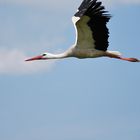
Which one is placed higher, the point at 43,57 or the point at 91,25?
the point at 91,25

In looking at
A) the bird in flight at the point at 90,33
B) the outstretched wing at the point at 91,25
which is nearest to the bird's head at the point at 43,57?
the bird in flight at the point at 90,33

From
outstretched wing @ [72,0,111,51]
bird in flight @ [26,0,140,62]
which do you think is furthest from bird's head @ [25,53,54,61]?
outstretched wing @ [72,0,111,51]

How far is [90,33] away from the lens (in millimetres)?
21344

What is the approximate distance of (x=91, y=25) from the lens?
21000 mm

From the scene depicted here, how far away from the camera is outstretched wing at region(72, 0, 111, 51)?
20.7m

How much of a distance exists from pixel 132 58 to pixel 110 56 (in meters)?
0.71

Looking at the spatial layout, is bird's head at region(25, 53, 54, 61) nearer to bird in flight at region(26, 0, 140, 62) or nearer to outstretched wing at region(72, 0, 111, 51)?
bird in flight at region(26, 0, 140, 62)

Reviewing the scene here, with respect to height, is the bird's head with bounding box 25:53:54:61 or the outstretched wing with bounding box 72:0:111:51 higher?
the outstretched wing with bounding box 72:0:111:51

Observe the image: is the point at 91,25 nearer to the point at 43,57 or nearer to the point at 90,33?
the point at 90,33

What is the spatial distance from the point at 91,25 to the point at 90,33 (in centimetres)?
39

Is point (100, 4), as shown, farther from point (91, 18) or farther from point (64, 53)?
→ point (64, 53)

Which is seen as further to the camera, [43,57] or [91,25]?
[43,57]

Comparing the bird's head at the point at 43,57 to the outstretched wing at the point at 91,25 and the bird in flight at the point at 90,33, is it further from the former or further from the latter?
the outstretched wing at the point at 91,25

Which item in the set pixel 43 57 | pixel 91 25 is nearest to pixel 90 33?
pixel 91 25
